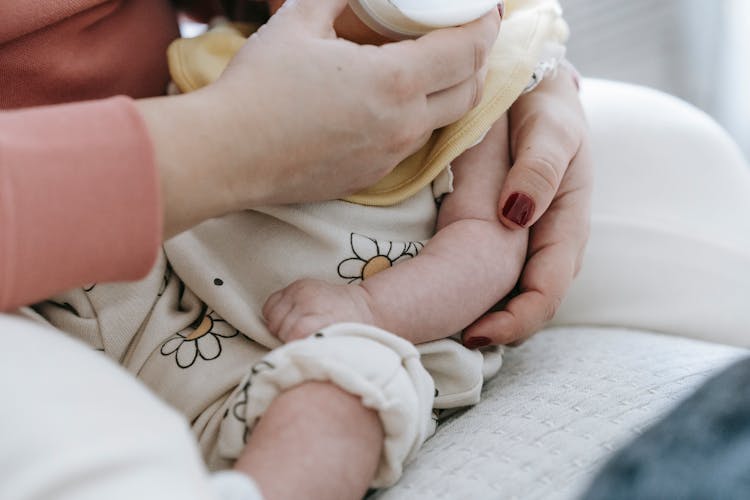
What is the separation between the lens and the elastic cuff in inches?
19.7

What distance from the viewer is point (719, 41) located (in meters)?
1.59

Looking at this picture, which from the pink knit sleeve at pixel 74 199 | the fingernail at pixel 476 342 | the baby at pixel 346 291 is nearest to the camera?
the pink knit sleeve at pixel 74 199

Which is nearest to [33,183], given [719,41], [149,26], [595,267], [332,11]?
[332,11]

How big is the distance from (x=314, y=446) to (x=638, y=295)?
16.4 inches

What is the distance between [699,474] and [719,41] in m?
1.41

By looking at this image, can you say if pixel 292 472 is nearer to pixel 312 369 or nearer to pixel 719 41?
pixel 312 369

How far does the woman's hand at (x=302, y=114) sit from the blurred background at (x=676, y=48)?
1.03 m

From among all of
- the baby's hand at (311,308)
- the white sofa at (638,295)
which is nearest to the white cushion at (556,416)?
the white sofa at (638,295)

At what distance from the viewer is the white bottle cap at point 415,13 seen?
604mm

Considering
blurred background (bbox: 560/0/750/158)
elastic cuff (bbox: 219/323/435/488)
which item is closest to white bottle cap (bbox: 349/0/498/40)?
elastic cuff (bbox: 219/323/435/488)

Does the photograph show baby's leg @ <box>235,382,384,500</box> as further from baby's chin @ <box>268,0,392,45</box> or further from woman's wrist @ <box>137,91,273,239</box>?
baby's chin @ <box>268,0,392,45</box>

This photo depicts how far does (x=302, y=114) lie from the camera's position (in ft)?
1.75

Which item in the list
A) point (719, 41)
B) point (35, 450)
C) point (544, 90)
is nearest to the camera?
point (35, 450)

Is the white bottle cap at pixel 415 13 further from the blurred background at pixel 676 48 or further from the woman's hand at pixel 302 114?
the blurred background at pixel 676 48
